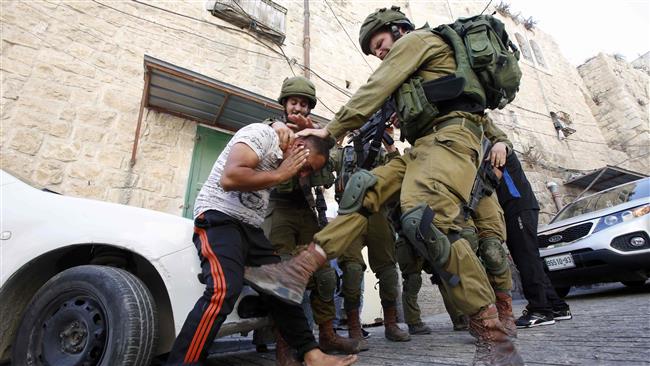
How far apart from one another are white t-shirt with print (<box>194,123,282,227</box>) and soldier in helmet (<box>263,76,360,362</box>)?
33cm

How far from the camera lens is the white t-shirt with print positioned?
1.78 meters

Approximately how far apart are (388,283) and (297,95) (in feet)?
5.71

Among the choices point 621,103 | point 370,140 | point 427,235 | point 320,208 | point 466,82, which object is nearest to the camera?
point 427,235

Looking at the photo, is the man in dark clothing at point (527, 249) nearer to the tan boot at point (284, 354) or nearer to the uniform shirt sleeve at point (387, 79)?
the uniform shirt sleeve at point (387, 79)

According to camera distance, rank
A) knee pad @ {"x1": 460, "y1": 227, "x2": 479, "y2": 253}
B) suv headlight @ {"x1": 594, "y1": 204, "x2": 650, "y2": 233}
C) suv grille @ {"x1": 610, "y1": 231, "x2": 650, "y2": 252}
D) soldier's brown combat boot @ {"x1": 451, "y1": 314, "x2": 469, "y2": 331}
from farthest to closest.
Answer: suv headlight @ {"x1": 594, "y1": 204, "x2": 650, "y2": 233}
suv grille @ {"x1": 610, "y1": 231, "x2": 650, "y2": 252}
soldier's brown combat boot @ {"x1": 451, "y1": 314, "x2": 469, "y2": 331}
knee pad @ {"x1": 460, "y1": 227, "x2": 479, "y2": 253}

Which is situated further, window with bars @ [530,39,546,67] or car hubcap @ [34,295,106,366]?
window with bars @ [530,39,546,67]

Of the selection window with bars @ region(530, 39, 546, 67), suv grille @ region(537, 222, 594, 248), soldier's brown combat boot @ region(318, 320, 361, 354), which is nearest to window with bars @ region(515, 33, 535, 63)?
window with bars @ region(530, 39, 546, 67)

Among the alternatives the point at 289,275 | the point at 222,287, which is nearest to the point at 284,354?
the point at 289,275

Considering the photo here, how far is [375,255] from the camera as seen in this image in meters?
2.96

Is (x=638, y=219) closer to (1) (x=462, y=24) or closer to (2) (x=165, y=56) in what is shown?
(1) (x=462, y=24)

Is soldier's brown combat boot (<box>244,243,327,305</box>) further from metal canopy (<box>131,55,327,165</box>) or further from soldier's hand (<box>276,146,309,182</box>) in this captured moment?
metal canopy (<box>131,55,327,165</box>)

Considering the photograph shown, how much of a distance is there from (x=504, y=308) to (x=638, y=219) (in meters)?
2.50

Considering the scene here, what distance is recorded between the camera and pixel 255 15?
714 centimetres

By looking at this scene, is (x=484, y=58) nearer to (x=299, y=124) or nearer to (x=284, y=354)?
(x=299, y=124)
